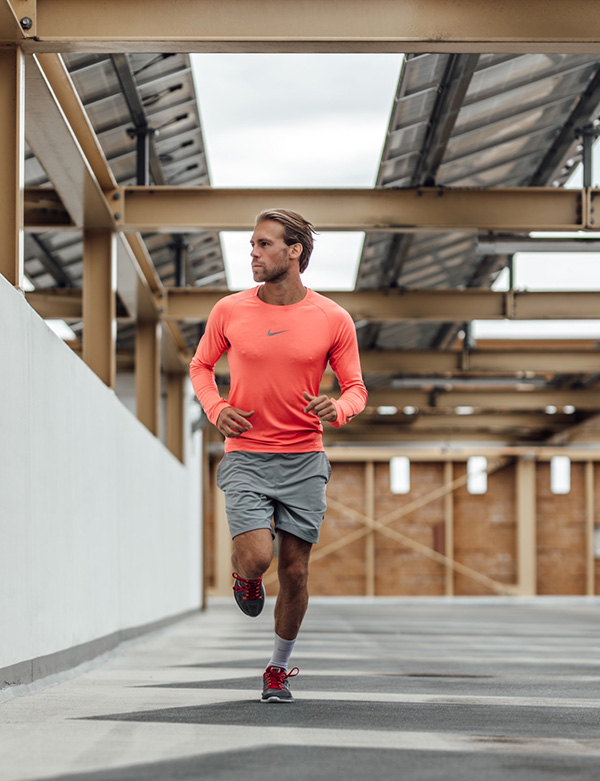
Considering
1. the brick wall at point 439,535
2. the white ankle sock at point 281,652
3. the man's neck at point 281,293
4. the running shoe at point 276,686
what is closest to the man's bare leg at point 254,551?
the white ankle sock at point 281,652

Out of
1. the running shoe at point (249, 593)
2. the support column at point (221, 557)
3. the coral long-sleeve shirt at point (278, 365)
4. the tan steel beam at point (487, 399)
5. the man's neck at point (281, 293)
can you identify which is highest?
the tan steel beam at point (487, 399)

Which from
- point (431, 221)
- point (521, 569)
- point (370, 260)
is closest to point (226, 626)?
point (370, 260)

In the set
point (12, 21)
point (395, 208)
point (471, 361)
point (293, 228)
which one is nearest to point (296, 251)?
point (293, 228)

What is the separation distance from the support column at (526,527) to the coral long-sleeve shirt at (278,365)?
23488 mm

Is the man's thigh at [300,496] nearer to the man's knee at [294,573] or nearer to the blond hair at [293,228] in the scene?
the man's knee at [294,573]

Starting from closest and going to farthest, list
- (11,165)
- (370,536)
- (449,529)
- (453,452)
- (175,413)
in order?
(11,165) → (175,413) → (449,529) → (370,536) → (453,452)

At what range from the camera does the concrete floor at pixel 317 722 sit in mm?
2686

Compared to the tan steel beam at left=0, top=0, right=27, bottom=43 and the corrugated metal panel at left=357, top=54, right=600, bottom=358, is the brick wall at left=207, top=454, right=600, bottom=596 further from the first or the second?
the tan steel beam at left=0, top=0, right=27, bottom=43

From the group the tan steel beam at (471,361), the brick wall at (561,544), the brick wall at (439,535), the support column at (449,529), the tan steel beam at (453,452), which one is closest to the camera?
the tan steel beam at (471,361)

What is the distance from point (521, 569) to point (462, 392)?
298 inches

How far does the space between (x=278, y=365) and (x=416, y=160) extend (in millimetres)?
6311

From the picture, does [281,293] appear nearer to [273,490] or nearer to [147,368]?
[273,490]

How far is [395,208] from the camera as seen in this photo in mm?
9781

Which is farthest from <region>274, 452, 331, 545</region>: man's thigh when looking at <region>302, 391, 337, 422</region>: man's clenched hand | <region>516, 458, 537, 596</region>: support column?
<region>516, 458, 537, 596</region>: support column
